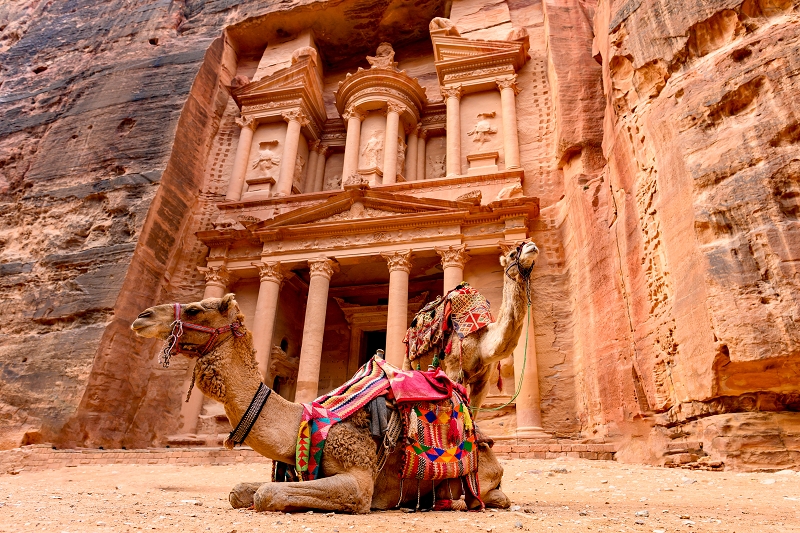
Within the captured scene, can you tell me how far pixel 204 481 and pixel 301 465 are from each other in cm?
519

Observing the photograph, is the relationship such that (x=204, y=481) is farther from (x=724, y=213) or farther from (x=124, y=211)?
(x=124, y=211)

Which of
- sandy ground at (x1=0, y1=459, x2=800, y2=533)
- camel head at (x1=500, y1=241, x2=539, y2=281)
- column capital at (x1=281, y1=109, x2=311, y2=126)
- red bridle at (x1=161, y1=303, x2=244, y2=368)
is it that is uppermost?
column capital at (x1=281, y1=109, x2=311, y2=126)

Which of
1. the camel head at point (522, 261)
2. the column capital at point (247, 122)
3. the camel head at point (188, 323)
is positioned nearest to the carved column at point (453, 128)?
the column capital at point (247, 122)

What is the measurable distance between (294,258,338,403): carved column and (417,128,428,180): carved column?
5798 millimetres

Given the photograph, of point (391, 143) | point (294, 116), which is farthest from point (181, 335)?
point (294, 116)

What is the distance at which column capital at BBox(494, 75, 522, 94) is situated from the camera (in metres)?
17.6

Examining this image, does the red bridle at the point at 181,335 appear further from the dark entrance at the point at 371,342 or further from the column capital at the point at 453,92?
the column capital at the point at 453,92

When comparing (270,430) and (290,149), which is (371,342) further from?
(270,430)

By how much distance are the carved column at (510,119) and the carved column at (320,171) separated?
24.1 feet

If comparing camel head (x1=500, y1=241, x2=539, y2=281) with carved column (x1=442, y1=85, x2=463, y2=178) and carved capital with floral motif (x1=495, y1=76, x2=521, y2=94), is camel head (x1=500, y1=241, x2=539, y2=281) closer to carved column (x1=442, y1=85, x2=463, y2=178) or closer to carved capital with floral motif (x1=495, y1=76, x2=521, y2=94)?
carved column (x1=442, y1=85, x2=463, y2=178)

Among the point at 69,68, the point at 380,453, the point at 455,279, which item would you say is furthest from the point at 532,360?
the point at 69,68

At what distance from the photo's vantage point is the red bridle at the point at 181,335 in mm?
3727

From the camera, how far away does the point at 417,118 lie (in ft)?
64.8

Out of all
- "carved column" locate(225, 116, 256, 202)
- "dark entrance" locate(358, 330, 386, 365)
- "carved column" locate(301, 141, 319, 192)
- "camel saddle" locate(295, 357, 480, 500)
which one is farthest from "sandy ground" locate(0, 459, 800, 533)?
"carved column" locate(301, 141, 319, 192)
